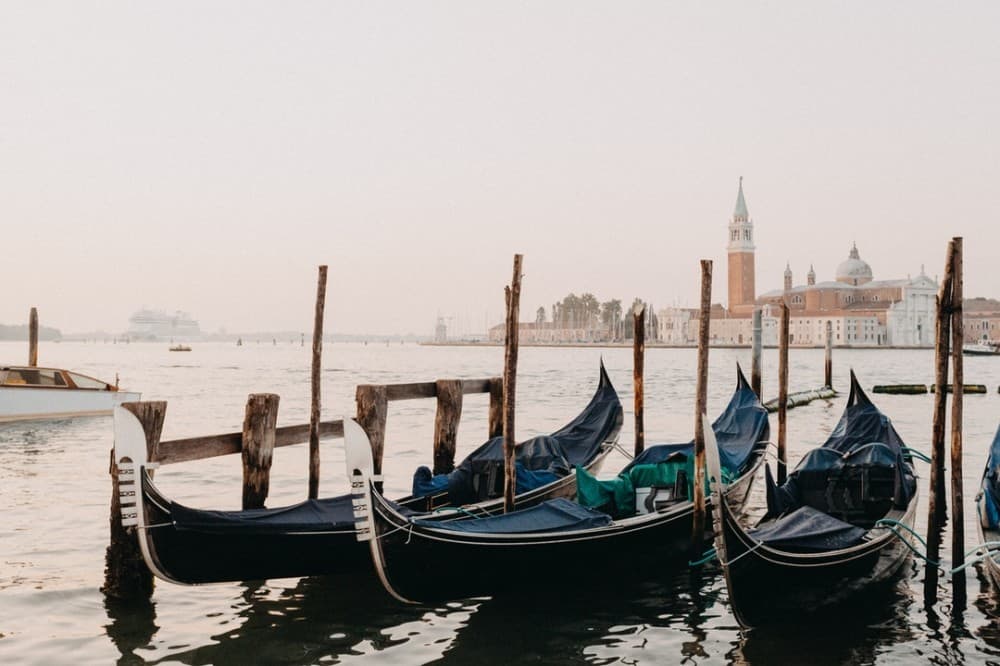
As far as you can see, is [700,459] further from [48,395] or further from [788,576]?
[48,395]

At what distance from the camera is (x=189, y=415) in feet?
72.4

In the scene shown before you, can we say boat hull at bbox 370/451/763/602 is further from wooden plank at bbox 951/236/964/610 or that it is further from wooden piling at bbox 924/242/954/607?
wooden plank at bbox 951/236/964/610

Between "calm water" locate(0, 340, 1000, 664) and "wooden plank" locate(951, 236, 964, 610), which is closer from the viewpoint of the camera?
"calm water" locate(0, 340, 1000, 664)

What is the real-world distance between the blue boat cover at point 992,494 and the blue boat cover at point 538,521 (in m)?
2.75

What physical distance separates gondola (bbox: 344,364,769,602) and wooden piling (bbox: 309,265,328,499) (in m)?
1.32

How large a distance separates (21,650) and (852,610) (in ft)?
16.2

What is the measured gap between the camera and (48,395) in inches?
706

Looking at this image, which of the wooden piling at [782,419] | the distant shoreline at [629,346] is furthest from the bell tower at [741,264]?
the wooden piling at [782,419]

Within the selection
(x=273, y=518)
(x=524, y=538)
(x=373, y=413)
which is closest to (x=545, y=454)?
(x=373, y=413)

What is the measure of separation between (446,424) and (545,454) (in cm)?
125

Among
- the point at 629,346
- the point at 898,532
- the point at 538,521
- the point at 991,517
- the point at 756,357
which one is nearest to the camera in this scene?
the point at 538,521

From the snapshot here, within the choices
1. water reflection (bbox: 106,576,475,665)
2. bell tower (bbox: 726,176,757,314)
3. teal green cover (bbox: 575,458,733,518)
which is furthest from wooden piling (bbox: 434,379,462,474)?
bell tower (bbox: 726,176,757,314)

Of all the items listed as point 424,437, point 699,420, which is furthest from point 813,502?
point 424,437

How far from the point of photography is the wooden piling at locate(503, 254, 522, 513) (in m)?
7.08
